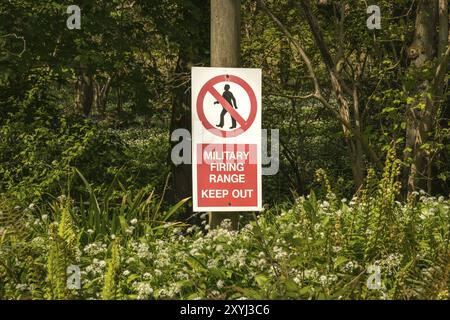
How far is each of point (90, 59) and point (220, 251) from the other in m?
6.68

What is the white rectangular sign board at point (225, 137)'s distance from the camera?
7957mm

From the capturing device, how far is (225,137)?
7973 millimetres

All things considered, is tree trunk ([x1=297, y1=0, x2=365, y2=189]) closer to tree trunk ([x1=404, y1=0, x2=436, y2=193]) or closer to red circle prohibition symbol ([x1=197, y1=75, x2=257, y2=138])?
tree trunk ([x1=404, y1=0, x2=436, y2=193])

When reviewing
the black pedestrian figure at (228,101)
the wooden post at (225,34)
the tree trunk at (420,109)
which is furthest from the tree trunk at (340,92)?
the black pedestrian figure at (228,101)

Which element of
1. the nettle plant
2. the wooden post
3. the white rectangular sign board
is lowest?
the nettle plant

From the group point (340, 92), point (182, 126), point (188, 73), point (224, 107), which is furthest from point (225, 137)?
point (182, 126)

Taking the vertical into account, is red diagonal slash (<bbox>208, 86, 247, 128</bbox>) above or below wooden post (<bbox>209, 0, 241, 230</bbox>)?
below

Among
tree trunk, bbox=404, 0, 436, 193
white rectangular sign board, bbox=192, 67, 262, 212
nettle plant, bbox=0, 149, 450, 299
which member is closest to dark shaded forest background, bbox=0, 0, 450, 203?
tree trunk, bbox=404, 0, 436, 193

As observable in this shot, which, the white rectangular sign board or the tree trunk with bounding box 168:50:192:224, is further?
the tree trunk with bounding box 168:50:192:224

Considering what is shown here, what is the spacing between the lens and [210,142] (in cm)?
795

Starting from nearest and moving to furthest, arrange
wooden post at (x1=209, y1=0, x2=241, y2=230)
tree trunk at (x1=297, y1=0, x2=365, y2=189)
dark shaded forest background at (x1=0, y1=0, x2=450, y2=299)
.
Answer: dark shaded forest background at (x1=0, y1=0, x2=450, y2=299)
wooden post at (x1=209, y1=0, x2=241, y2=230)
tree trunk at (x1=297, y1=0, x2=365, y2=189)

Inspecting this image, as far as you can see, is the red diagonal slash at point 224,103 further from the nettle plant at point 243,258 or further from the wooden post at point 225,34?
the nettle plant at point 243,258

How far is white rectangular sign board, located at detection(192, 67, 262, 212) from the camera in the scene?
7.96 metres

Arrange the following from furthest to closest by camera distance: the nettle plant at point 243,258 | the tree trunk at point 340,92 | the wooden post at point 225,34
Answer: the tree trunk at point 340,92
the wooden post at point 225,34
the nettle plant at point 243,258
